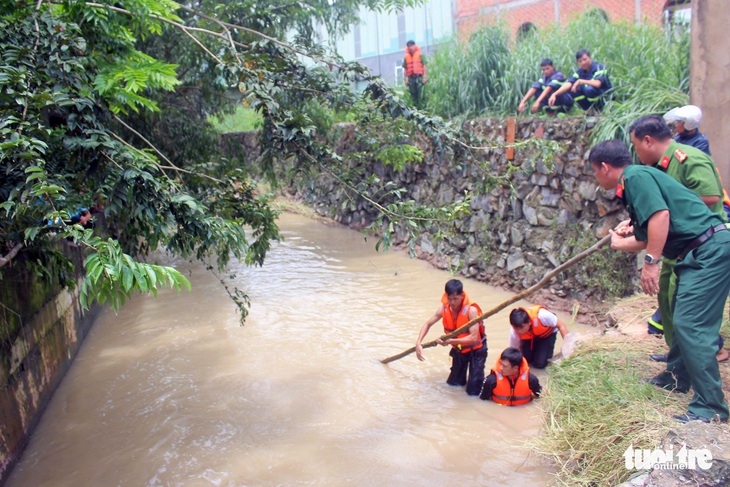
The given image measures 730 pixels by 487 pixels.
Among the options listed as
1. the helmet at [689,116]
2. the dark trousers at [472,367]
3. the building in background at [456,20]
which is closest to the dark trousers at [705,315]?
the helmet at [689,116]

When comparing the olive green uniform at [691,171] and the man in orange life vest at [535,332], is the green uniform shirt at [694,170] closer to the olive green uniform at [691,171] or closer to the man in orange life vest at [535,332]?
the olive green uniform at [691,171]

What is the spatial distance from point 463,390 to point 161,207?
3552mm

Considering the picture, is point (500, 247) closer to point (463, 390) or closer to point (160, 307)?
point (463, 390)

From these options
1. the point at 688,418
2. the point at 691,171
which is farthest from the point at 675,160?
the point at 688,418

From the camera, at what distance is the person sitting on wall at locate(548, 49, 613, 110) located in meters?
7.88

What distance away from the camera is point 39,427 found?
5.23 metres

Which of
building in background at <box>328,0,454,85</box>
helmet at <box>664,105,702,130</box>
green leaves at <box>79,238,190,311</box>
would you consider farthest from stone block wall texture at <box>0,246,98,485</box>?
building in background at <box>328,0,454,85</box>

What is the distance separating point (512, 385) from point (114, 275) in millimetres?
3905

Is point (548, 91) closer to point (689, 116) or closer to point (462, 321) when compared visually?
point (689, 116)

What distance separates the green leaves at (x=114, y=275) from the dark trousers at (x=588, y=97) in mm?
7098

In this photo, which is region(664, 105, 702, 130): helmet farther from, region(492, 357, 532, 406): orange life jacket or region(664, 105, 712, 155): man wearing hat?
region(492, 357, 532, 406): orange life jacket

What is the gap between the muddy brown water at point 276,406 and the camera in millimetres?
4551

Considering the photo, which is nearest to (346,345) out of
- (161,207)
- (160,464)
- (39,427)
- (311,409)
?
(311,409)

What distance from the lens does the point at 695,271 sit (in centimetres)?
332
